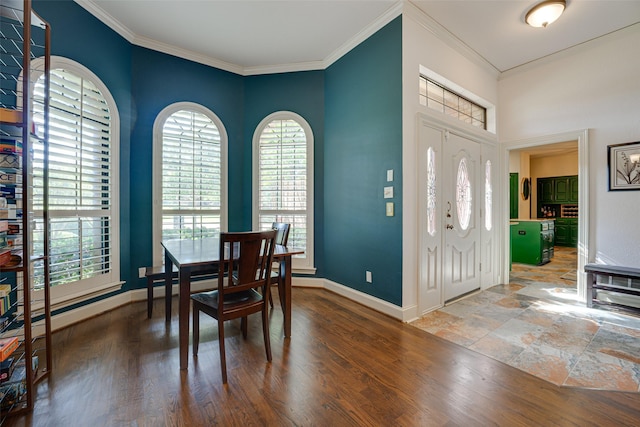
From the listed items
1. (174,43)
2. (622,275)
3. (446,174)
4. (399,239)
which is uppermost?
(174,43)

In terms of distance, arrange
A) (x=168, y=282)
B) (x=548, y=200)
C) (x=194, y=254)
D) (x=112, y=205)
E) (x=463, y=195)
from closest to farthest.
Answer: (x=194, y=254) < (x=168, y=282) < (x=112, y=205) < (x=463, y=195) < (x=548, y=200)

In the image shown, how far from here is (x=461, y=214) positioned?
132 inches

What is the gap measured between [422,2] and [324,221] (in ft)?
8.81

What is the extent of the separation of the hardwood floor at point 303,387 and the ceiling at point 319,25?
10.5 feet

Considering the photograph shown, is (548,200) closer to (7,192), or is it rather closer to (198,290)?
(198,290)

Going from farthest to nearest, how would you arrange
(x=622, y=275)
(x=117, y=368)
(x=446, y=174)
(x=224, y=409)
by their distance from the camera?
1. (x=446, y=174)
2. (x=622, y=275)
3. (x=117, y=368)
4. (x=224, y=409)

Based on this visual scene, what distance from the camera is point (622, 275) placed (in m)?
2.83

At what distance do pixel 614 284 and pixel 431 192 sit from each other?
236cm

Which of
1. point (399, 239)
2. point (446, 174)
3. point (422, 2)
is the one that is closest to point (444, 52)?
point (422, 2)

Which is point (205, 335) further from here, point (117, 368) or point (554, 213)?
point (554, 213)

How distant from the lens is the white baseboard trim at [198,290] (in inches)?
99.9

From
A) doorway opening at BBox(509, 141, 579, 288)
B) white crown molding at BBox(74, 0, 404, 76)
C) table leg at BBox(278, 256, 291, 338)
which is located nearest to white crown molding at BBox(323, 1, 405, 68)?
white crown molding at BBox(74, 0, 404, 76)

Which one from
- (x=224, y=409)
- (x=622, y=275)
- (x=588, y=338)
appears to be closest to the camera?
(x=224, y=409)

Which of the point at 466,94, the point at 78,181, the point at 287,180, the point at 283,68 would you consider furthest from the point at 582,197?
the point at 78,181
